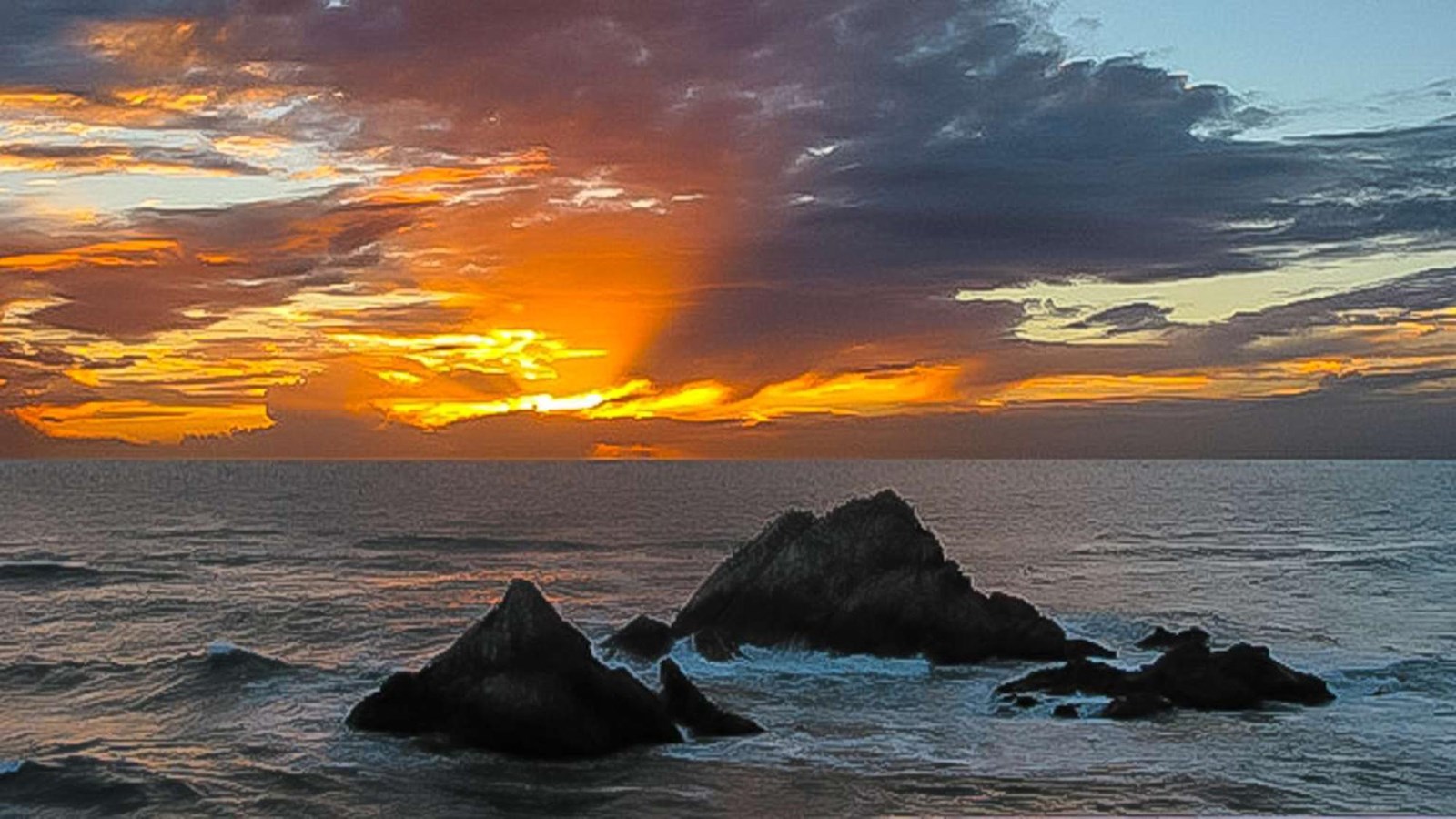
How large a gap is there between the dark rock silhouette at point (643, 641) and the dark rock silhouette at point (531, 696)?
29.6ft

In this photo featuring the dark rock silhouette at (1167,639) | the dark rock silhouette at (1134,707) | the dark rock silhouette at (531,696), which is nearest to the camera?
the dark rock silhouette at (531,696)

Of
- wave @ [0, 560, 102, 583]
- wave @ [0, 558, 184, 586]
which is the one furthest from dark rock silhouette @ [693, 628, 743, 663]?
wave @ [0, 560, 102, 583]

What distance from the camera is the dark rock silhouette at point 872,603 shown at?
116 ft

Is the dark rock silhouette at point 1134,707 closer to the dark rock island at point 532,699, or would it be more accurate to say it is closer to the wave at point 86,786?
the dark rock island at point 532,699

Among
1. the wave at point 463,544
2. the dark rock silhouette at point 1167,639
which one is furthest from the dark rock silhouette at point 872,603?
the wave at point 463,544

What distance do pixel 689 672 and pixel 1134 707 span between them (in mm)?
10587

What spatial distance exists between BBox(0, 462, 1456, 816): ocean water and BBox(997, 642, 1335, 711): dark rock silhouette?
74 cm

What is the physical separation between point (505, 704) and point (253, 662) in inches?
528

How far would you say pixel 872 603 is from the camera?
3597cm

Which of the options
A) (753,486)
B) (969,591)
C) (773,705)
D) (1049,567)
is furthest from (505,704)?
(753,486)

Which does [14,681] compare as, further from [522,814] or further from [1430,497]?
[1430,497]

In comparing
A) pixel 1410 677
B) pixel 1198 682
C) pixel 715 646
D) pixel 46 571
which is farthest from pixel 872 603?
pixel 46 571

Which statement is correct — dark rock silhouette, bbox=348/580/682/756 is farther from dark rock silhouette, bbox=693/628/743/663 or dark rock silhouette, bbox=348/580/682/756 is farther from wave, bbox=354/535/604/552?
wave, bbox=354/535/604/552

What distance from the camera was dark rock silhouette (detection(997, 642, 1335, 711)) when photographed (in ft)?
96.5
